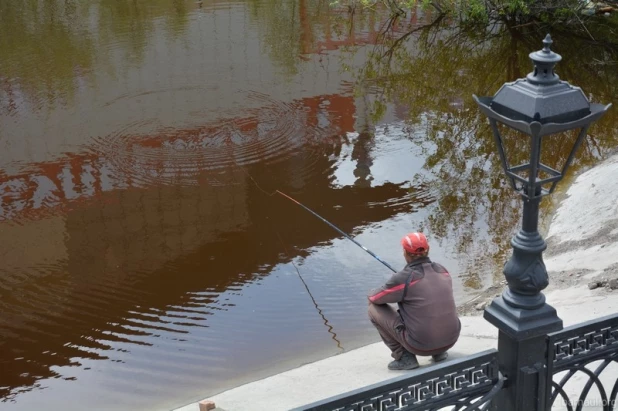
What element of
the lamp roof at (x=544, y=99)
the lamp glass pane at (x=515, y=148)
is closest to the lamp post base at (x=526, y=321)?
the lamp roof at (x=544, y=99)

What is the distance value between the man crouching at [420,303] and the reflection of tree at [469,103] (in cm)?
269

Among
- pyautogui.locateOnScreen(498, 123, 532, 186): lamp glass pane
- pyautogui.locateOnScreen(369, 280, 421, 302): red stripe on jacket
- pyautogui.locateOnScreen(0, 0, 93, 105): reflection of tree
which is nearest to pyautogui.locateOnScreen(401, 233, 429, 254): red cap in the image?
pyautogui.locateOnScreen(369, 280, 421, 302): red stripe on jacket

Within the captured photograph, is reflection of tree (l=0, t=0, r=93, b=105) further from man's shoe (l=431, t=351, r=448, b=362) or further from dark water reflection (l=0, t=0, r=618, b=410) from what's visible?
man's shoe (l=431, t=351, r=448, b=362)

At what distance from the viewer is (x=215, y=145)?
11.9 m

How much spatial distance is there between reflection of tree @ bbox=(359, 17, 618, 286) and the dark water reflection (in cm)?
4

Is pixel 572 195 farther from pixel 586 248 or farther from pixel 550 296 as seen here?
pixel 550 296

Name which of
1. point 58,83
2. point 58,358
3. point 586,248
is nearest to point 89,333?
point 58,358

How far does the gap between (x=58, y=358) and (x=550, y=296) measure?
416cm

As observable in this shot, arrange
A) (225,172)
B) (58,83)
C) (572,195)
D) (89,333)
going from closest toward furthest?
1. (89,333)
2. (572,195)
3. (225,172)
4. (58,83)

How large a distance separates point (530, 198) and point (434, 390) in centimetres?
90

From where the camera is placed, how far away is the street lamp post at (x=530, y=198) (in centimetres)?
333

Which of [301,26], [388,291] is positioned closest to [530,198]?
[388,291]

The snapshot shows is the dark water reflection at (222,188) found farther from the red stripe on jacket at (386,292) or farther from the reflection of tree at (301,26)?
the red stripe on jacket at (386,292)

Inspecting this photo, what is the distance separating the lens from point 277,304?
7.92 meters
